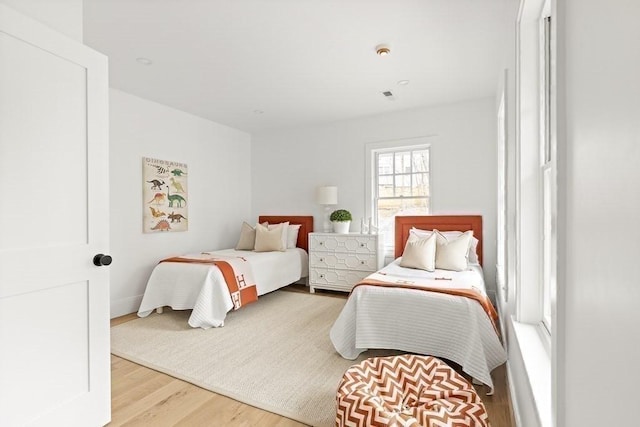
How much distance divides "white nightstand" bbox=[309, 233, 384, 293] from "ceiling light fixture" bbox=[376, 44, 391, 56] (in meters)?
2.28

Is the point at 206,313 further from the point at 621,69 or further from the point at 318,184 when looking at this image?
the point at 621,69

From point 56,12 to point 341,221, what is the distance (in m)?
3.71

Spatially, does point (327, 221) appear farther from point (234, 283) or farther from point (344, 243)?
point (234, 283)

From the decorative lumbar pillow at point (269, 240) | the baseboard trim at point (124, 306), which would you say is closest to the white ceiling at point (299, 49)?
the decorative lumbar pillow at point (269, 240)

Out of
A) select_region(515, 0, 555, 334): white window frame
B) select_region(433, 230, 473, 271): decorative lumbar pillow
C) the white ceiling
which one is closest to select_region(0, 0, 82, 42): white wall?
the white ceiling

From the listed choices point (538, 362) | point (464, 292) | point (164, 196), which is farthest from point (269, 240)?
point (538, 362)

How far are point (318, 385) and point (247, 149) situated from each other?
4.42 metres

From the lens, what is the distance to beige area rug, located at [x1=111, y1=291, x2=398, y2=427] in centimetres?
210

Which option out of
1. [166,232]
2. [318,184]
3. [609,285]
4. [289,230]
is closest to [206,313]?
[166,232]

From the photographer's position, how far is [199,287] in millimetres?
3518

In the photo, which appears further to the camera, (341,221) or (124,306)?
(341,221)

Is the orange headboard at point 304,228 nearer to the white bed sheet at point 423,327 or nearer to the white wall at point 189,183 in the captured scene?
the white wall at point 189,183

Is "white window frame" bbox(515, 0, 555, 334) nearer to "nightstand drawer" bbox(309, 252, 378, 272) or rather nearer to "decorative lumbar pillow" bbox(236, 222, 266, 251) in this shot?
"nightstand drawer" bbox(309, 252, 378, 272)

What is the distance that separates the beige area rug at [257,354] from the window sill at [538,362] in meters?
1.08
